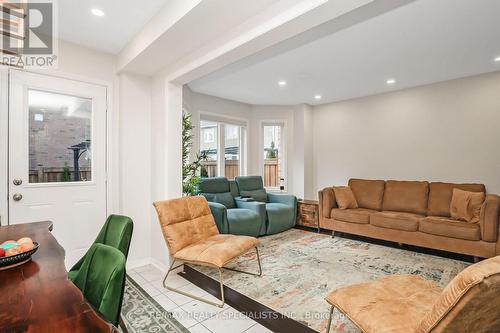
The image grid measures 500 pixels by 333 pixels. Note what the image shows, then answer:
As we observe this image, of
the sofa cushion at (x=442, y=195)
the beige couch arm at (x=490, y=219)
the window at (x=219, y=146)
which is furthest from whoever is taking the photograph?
the window at (x=219, y=146)

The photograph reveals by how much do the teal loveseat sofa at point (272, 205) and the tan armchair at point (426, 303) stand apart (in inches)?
108

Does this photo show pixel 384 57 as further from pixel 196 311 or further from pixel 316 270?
pixel 196 311

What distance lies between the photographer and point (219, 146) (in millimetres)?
5492

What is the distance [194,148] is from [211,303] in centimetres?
303

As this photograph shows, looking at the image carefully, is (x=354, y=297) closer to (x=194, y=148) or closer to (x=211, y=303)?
(x=211, y=303)

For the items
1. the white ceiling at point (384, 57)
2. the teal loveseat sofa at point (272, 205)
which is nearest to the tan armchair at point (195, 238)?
the teal loveseat sofa at point (272, 205)

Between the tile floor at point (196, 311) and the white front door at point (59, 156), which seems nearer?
the tile floor at point (196, 311)

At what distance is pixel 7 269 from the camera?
1.28m

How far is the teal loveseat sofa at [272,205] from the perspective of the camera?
4414mm

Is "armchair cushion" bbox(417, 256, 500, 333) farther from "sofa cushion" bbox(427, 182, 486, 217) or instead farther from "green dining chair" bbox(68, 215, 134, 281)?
"sofa cushion" bbox(427, 182, 486, 217)

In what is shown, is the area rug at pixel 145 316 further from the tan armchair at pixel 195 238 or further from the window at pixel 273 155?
the window at pixel 273 155

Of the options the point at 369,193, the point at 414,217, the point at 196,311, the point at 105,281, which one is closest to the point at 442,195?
the point at 414,217

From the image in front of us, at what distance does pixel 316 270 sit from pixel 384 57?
2802 mm

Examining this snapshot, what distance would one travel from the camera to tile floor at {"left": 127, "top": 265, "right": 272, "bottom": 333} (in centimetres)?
194
